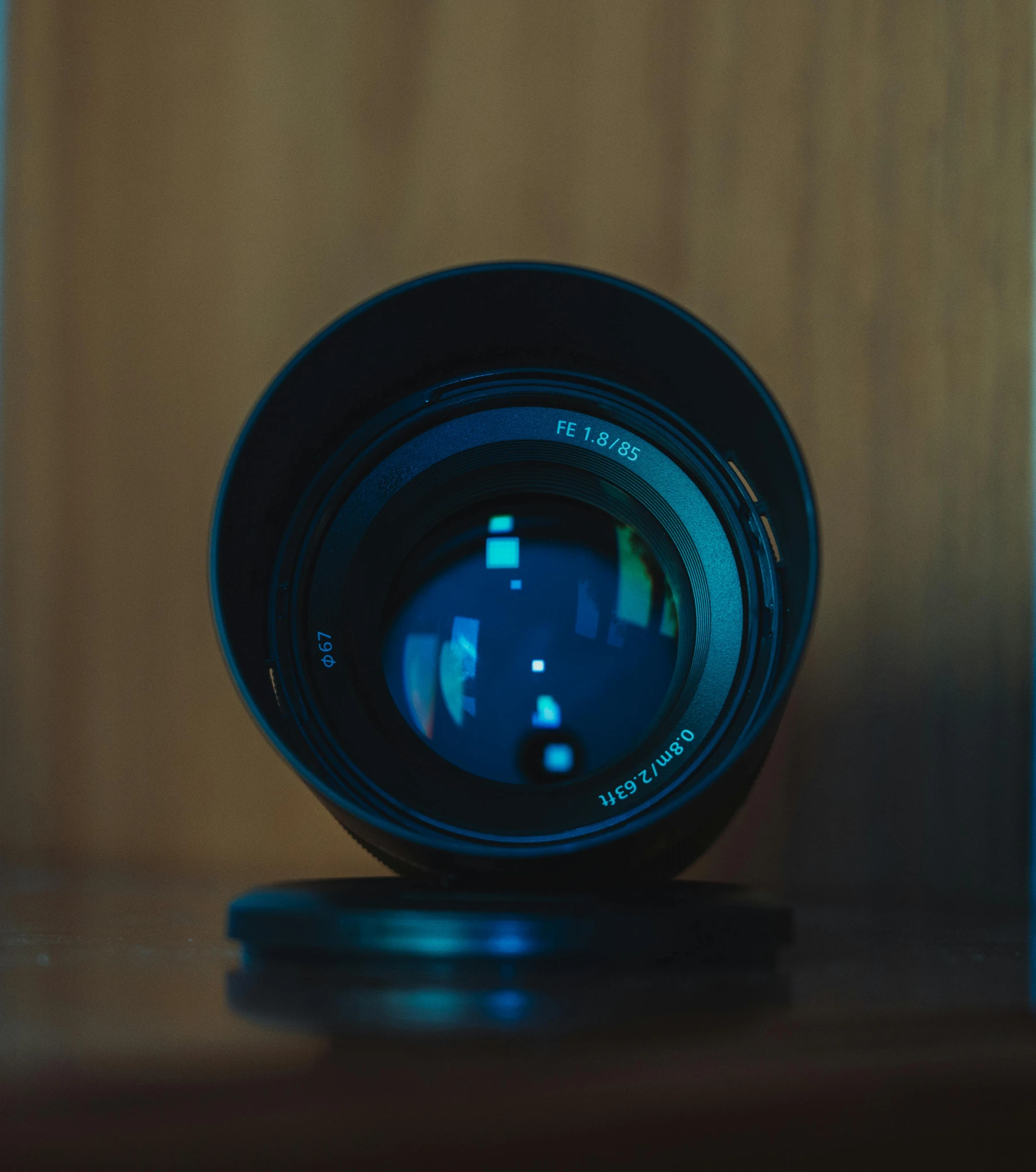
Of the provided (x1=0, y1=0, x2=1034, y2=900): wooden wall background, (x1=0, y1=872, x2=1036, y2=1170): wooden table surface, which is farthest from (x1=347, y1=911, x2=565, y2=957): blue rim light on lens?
(x1=0, y1=0, x2=1034, y2=900): wooden wall background

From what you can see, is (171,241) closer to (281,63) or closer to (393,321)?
(281,63)

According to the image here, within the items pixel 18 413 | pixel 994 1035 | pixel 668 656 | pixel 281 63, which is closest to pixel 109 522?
pixel 18 413

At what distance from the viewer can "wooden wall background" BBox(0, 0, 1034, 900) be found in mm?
606

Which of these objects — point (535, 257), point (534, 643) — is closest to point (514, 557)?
point (534, 643)

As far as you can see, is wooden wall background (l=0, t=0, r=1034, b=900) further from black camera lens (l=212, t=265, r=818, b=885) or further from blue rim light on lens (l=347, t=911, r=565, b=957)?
blue rim light on lens (l=347, t=911, r=565, b=957)

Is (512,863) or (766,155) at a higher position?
(766,155)

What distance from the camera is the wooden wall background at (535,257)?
0.61 meters

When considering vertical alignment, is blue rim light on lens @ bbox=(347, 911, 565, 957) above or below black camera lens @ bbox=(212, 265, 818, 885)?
below

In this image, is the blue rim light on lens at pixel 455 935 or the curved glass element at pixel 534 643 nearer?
the blue rim light on lens at pixel 455 935

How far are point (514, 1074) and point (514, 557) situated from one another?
0.27 m

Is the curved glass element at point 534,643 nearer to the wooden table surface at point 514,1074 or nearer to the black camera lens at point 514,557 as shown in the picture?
the black camera lens at point 514,557

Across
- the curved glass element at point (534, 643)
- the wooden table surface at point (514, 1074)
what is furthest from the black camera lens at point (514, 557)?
the wooden table surface at point (514, 1074)

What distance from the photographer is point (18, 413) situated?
30.4 inches

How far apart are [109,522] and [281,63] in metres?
0.32
